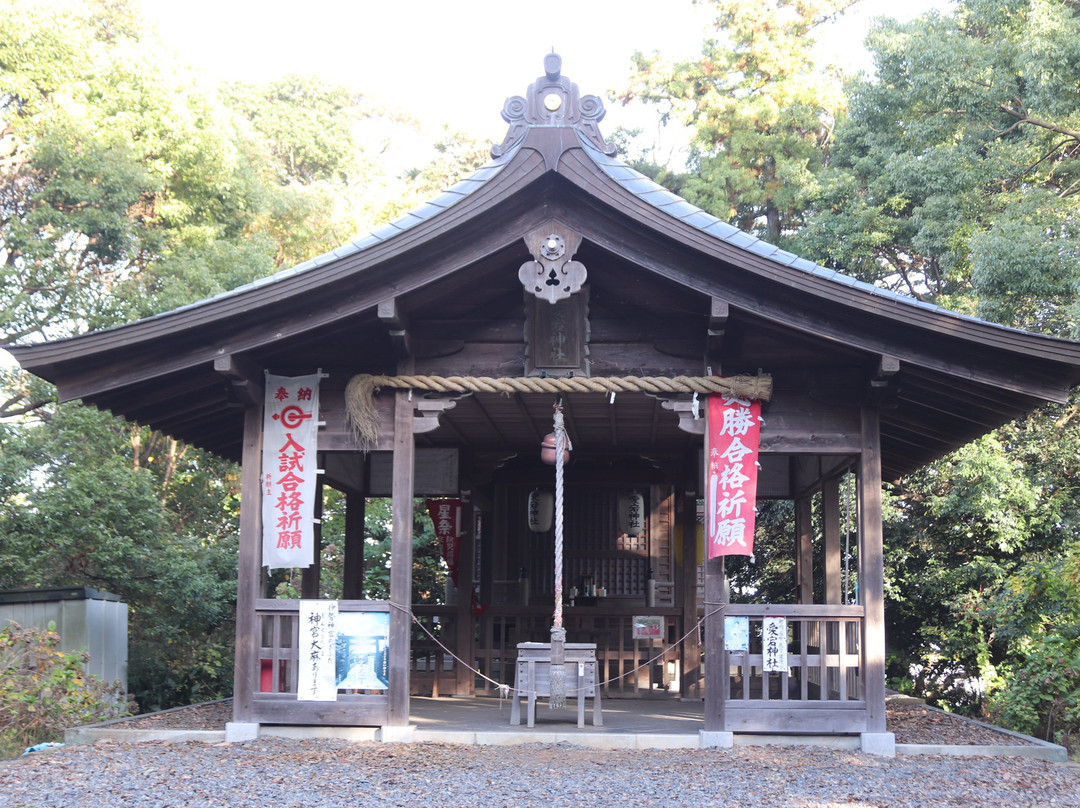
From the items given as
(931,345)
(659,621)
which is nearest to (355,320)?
(931,345)

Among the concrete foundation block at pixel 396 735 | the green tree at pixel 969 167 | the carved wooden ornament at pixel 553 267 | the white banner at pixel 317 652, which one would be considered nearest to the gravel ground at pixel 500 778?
the concrete foundation block at pixel 396 735

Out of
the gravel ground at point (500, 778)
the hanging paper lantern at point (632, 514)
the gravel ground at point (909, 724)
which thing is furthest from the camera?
the hanging paper lantern at point (632, 514)

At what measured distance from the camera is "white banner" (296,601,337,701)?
786cm

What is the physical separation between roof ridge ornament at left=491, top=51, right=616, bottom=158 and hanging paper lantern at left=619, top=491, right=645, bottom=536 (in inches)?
209

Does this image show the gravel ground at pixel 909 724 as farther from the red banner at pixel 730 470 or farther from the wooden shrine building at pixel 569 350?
the red banner at pixel 730 470

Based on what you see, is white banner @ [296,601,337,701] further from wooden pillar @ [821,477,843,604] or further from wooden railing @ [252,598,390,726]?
wooden pillar @ [821,477,843,604]

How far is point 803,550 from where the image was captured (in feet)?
37.9

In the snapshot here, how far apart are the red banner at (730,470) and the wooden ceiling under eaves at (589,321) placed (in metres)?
0.41

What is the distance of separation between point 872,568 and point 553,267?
3.50 metres

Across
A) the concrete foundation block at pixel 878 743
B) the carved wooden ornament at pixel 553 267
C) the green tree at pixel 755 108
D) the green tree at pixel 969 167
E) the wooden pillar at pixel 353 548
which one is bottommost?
the concrete foundation block at pixel 878 743

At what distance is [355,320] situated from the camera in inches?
317

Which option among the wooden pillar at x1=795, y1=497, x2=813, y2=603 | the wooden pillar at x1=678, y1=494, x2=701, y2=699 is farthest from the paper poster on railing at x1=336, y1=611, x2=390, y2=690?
the wooden pillar at x1=795, y1=497, x2=813, y2=603

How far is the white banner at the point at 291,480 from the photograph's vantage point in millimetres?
8195

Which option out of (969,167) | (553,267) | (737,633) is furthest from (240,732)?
(969,167)
